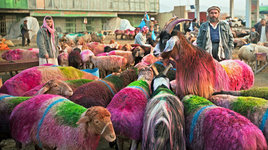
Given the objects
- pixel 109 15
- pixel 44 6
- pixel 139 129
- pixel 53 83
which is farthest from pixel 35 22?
pixel 139 129

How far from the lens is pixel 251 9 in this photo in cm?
2631

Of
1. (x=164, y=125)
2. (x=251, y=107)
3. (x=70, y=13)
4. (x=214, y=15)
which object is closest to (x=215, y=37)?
(x=214, y=15)

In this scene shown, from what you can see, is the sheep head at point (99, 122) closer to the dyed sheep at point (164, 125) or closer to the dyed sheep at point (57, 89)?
the dyed sheep at point (164, 125)

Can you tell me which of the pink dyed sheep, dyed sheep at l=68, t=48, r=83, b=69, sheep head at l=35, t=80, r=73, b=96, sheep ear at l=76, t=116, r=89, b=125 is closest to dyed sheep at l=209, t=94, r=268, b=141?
sheep ear at l=76, t=116, r=89, b=125

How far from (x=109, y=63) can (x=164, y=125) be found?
22.8 ft

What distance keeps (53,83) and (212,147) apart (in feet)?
9.10

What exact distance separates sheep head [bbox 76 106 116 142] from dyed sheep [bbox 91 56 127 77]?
648cm

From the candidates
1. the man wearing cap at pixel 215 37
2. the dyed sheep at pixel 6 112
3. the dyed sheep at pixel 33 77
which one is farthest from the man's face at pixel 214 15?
the dyed sheep at pixel 6 112

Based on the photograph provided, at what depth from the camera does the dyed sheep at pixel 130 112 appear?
3.21m

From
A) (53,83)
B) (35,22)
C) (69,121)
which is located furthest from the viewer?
(35,22)

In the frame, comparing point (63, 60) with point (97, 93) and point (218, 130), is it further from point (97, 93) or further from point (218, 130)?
point (218, 130)

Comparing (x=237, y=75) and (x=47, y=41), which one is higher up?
(x=47, y=41)

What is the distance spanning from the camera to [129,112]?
3.29m

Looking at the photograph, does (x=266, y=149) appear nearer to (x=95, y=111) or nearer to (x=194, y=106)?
(x=194, y=106)
